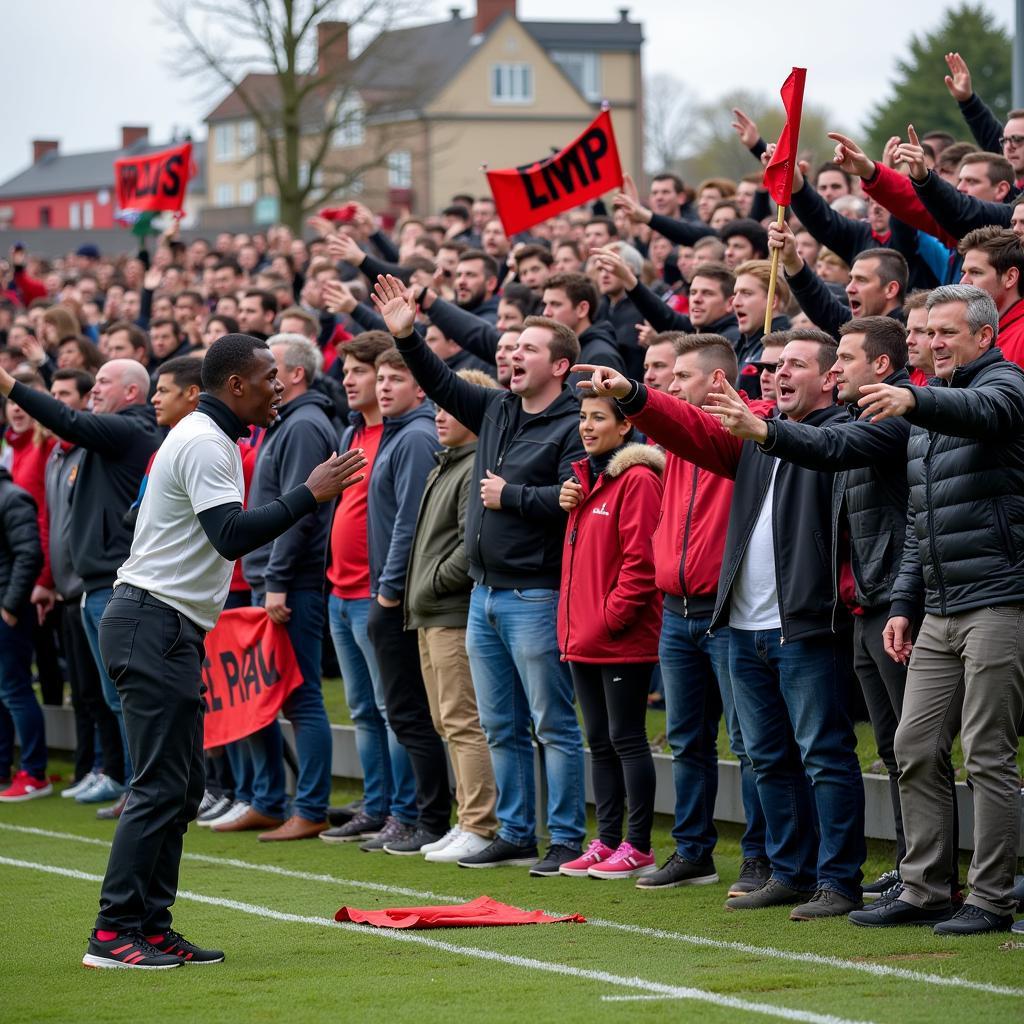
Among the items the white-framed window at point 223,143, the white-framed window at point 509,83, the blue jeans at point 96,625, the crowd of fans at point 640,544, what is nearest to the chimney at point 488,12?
the white-framed window at point 509,83

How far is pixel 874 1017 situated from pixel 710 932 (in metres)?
1.82

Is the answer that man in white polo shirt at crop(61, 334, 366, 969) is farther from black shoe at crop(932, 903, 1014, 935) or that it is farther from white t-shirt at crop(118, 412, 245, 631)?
black shoe at crop(932, 903, 1014, 935)

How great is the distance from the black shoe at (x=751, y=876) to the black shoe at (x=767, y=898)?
0.57 feet

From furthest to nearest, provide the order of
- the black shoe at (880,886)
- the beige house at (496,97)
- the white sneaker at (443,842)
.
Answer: the beige house at (496,97) < the white sneaker at (443,842) < the black shoe at (880,886)

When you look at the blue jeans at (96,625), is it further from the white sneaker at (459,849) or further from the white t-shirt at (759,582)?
the white t-shirt at (759,582)

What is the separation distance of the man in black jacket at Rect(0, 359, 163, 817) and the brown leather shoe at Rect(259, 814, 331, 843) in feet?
4.20

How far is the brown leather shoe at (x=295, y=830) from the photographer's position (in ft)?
36.7

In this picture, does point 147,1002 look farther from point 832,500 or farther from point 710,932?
point 832,500

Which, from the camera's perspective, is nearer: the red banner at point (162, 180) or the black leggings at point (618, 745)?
the black leggings at point (618, 745)

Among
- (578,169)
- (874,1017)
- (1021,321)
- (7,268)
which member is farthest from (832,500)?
(7,268)

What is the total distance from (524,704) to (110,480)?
3674 millimetres

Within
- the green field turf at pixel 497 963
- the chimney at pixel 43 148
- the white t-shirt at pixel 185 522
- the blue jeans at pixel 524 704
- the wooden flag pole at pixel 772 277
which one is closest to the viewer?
the green field turf at pixel 497 963

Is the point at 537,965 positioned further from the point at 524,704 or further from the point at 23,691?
the point at 23,691

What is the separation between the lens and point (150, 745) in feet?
24.5
